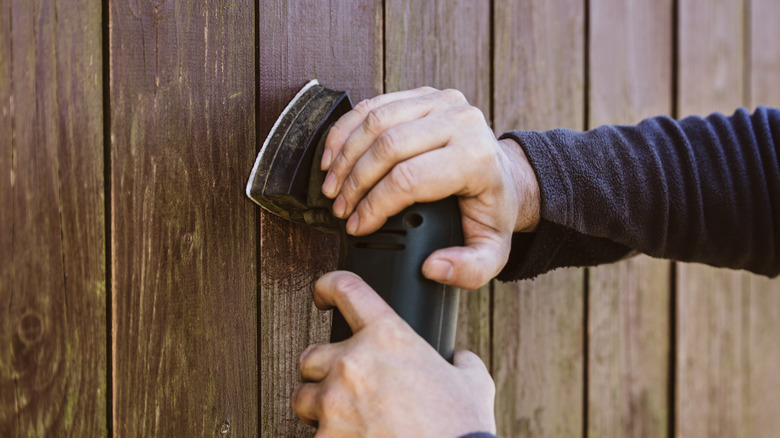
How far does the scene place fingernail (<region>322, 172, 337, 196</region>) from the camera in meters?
0.58

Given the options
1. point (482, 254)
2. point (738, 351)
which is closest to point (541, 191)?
point (482, 254)

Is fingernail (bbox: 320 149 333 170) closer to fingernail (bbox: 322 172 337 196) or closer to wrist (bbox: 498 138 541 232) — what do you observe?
fingernail (bbox: 322 172 337 196)

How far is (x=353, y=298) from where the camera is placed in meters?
0.54

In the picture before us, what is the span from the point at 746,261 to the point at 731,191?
0.37ft

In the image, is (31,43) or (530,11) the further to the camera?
(530,11)

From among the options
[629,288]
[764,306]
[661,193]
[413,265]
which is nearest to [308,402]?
[413,265]

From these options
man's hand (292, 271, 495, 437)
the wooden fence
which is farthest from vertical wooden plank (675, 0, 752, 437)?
man's hand (292, 271, 495, 437)

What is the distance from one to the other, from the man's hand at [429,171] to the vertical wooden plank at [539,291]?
1.23ft

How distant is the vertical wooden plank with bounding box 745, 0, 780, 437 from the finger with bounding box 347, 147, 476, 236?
1.07 metres

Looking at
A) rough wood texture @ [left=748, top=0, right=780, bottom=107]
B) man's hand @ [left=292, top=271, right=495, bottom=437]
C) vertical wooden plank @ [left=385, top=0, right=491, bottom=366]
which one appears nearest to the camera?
man's hand @ [left=292, top=271, right=495, bottom=437]

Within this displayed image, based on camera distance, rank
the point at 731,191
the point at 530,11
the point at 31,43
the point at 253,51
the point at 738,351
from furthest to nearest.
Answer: the point at 738,351, the point at 530,11, the point at 731,191, the point at 253,51, the point at 31,43

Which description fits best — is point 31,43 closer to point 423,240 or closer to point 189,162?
point 189,162

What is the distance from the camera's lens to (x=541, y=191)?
698 millimetres

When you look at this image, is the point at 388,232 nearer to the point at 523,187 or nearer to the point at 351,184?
the point at 351,184
